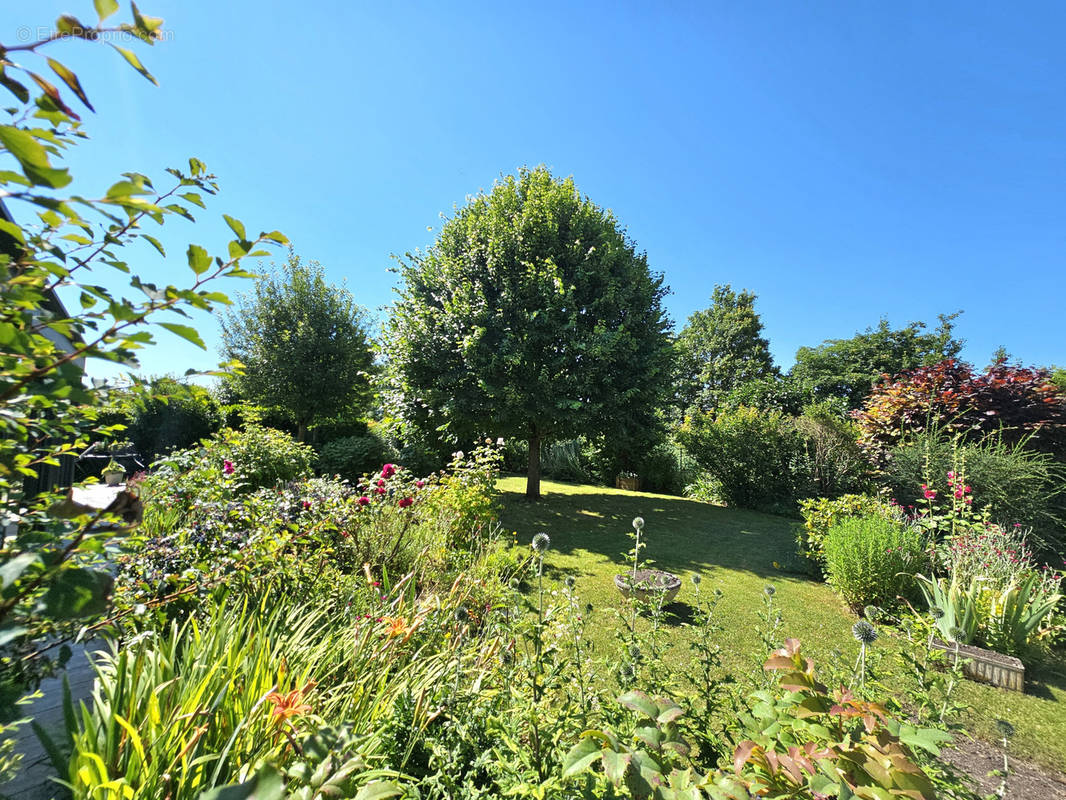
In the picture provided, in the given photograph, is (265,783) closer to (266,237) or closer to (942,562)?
(266,237)

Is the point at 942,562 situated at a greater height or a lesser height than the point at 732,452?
lesser

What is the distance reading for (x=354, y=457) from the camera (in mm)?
11758

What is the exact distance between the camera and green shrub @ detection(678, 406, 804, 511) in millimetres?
12336

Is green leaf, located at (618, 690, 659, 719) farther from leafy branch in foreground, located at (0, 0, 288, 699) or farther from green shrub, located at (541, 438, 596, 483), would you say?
green shrub, located at (541, 438, 596, 483)

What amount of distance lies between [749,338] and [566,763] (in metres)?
29.8

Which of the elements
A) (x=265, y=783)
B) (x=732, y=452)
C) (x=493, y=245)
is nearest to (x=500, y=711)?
(x=265, y=783)

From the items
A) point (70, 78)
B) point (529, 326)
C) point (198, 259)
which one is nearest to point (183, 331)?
point (198, 259)

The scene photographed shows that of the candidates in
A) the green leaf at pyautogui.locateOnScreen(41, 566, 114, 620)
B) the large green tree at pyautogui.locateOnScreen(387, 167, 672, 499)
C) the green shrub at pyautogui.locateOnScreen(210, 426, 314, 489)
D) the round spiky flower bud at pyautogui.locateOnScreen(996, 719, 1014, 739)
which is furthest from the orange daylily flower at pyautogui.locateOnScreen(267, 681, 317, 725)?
the large green tree at pyautogui.locateOnScreen(387, 167, 672, 499)

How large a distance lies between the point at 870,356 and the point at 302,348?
30.2m

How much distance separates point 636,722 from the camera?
4.57 ft

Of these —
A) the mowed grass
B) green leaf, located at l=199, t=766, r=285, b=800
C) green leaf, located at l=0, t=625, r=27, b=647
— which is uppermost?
green leaf, located at l=0, t=625, r=27, b=647

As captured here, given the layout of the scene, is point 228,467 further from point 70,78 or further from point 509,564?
point 70,78

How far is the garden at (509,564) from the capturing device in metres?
0.86

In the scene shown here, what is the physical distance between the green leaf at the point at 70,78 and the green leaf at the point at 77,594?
66 centimetres
